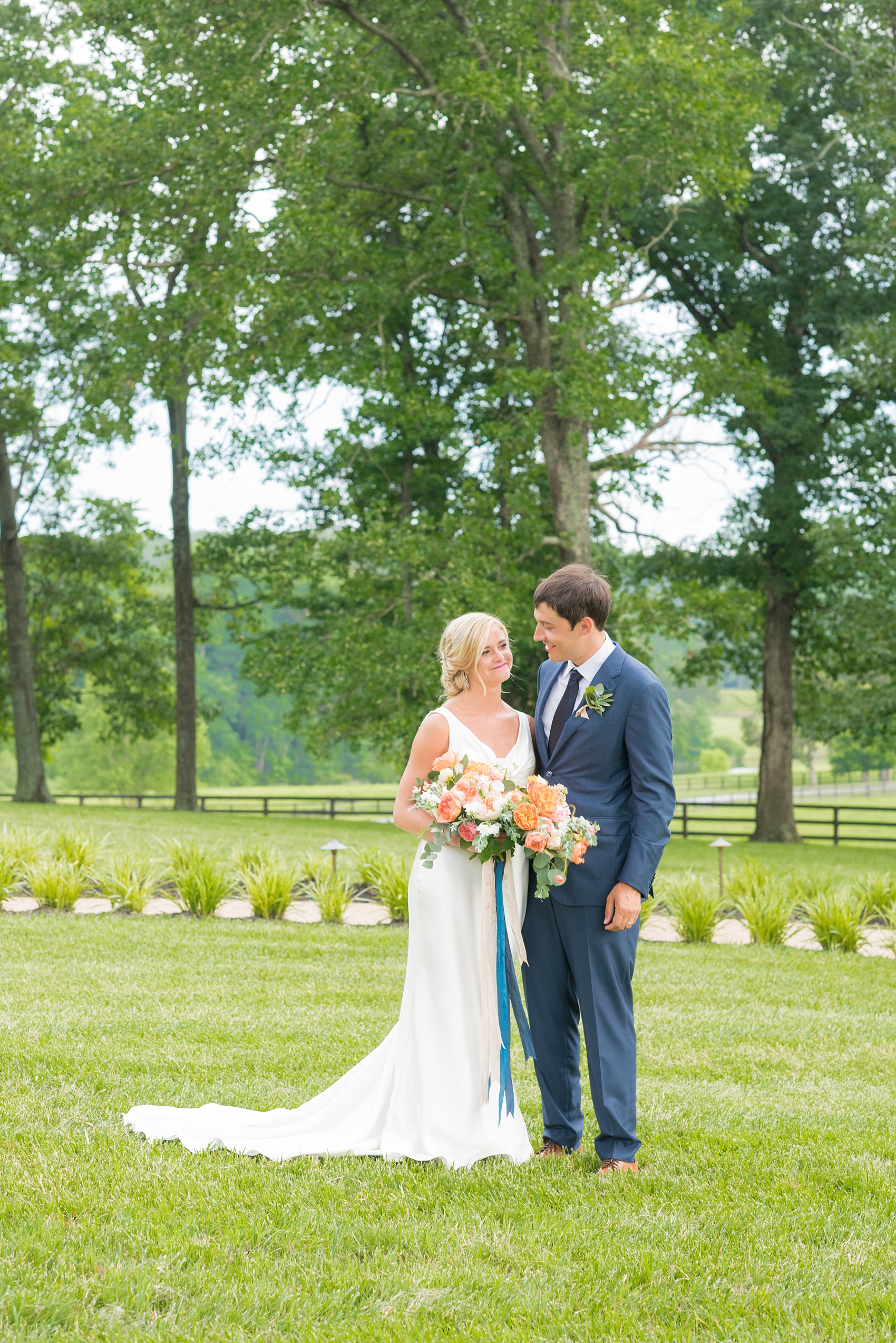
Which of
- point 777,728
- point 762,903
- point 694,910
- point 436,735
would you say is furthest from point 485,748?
point 777,728

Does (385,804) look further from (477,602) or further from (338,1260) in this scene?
(338,1260)

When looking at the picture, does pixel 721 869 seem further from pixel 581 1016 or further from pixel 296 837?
pixel 296 837

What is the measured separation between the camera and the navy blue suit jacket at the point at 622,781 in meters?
4.40

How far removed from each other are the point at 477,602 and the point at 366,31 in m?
9.42

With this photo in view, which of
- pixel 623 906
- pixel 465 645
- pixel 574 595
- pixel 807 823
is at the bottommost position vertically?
pixel 807 823

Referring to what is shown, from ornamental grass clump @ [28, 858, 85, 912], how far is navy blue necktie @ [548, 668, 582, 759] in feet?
24.9

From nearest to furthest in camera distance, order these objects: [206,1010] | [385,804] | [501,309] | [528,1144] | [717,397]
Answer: [528,1144] < [206,1010] < [501,309] < [717,397] < [385,804]

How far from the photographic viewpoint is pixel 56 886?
11.0 metres

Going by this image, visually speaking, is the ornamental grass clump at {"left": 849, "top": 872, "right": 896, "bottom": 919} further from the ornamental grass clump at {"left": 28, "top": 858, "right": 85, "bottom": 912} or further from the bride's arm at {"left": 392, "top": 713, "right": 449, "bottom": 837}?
the bride's arm at {"left": 392, "top": 713, "right": 449, "bottom": 837}

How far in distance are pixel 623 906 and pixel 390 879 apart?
708 cm

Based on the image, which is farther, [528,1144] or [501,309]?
[501,309]

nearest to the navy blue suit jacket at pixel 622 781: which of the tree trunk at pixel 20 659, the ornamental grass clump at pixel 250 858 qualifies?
the ornamental grass clump at pixel 250 858

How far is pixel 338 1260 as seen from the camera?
368 cm

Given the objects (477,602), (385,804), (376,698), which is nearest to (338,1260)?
(477,602)
